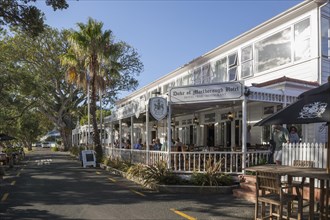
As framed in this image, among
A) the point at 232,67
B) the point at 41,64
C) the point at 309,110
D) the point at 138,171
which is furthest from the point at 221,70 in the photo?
A: the point at 41,64

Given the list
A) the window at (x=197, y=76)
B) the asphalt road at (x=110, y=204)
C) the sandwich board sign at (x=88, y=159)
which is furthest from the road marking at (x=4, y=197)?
the window at (x=197, y=76)

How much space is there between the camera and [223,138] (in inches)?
816

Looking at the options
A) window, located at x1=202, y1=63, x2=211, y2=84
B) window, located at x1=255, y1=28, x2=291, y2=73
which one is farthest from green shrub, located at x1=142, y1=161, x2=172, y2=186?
window, located at x1=202, y1=63, x2=211, y2=84

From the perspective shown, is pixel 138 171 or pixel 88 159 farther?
pixel 88 159

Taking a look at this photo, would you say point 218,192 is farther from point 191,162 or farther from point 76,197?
point 76,197

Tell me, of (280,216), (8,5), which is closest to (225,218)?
(280,216)

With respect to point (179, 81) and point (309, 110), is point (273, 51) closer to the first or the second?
point (179, 81)

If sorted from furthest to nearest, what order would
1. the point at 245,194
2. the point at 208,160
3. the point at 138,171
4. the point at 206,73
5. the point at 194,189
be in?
1. the point at 206,73
2. the point at 138,171
3. the point at 208,160
4. the point at 194,189
5. the point at 245,194

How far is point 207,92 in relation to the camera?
537 inches

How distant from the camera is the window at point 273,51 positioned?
52.5 ft

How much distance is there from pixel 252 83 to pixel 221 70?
4011 mm

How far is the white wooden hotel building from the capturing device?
13532 mm

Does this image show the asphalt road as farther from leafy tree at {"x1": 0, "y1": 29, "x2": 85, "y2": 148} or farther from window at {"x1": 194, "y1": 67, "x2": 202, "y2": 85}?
leafy tree at {"x1": 0, "y1": 29, "x2": 85, "y2": 148}

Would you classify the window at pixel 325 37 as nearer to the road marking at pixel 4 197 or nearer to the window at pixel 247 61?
the window at pixel 247 61
